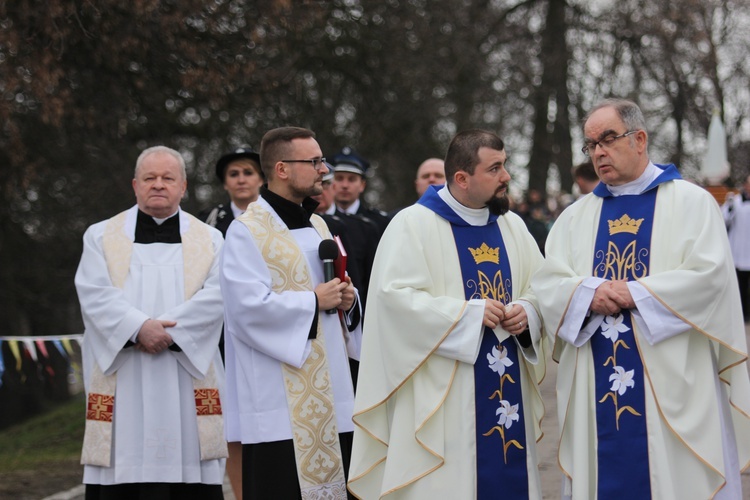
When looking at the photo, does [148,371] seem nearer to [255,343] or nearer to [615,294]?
[255,343]

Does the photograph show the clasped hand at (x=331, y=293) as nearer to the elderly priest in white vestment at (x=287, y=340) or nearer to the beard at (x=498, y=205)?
the elderly priest in white vestment at (x=287, y=340)

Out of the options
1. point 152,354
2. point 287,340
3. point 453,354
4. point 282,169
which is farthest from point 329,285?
point 152,354

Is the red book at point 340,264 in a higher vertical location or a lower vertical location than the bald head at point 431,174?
lower

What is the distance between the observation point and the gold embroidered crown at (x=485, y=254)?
15.9 ft

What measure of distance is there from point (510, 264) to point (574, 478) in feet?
3.32

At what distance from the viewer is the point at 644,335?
454 centimetres

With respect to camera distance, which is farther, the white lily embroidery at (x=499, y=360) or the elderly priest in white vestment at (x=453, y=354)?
the white lily embroidery at (x=499, y=360)

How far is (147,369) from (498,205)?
7.08 ft

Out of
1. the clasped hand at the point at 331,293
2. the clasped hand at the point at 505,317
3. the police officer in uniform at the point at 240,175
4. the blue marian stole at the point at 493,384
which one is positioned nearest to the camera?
the clasped hand at the point at 505,317

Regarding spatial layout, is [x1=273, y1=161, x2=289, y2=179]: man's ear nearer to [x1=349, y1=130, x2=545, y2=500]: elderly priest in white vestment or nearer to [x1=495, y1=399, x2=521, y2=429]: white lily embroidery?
[x1=349, y1=130, x2=545, y2=500]: elderly priest in white vestment

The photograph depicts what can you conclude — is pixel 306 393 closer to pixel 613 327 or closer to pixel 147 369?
pixel 147 369

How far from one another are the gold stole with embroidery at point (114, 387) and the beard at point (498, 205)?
185cm

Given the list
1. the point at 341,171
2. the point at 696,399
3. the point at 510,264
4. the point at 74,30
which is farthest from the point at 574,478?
the point at 74,30

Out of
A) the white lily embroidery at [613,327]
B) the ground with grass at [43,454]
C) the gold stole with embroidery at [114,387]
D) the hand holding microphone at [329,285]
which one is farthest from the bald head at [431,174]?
the ground with grass at [43,454]
